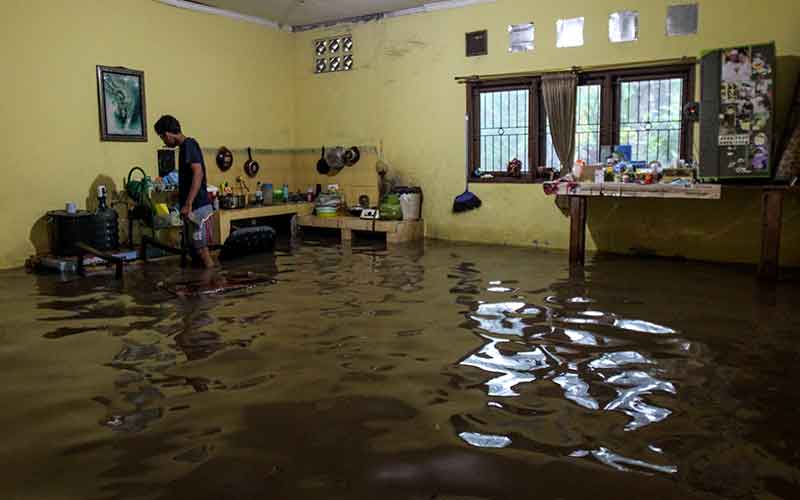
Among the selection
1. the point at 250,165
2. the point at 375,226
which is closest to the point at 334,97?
the point at 250,165

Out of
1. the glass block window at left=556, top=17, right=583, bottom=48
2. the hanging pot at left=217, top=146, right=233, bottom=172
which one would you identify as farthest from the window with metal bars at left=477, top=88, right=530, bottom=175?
the hanging pot at left=217, top=146, right=233, bottom=172

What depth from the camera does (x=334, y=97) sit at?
10805 millimetres

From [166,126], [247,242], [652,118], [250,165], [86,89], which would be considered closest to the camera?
[166,126]

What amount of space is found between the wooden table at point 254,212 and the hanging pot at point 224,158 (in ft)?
2.71

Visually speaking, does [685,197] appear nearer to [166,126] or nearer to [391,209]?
[391,209]

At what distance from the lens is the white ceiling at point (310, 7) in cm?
956

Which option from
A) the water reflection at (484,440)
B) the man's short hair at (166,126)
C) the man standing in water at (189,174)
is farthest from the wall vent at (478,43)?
the water reflection at (484,440)

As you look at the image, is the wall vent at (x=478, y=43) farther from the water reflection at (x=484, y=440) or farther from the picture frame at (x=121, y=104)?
the water reflection at (x=484, y=440)

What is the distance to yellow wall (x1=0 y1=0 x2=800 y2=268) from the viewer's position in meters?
7.53

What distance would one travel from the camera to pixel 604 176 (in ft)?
24.5

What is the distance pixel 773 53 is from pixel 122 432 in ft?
22.4

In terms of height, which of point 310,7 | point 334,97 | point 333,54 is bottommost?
point 334,97

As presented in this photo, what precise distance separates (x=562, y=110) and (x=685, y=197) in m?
2.27

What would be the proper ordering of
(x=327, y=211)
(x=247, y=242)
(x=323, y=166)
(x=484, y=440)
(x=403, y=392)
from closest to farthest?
(x=484, y=440) < (x=403, y=392) < (x=247, y=242) < (x=327, y=211) < (x=323, y=166)
